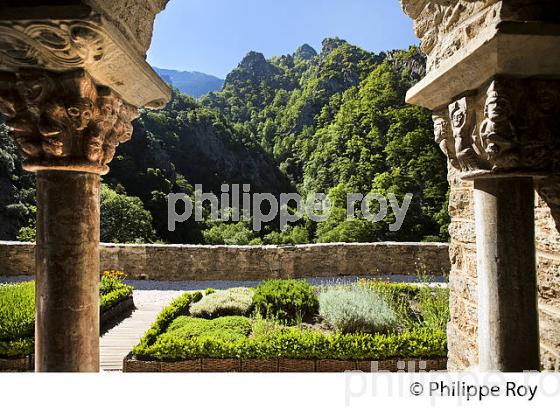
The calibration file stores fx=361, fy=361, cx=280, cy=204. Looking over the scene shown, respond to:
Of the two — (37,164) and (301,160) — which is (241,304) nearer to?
(37,164)

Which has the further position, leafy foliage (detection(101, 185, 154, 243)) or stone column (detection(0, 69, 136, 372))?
leafy foliage (detection(101, 185, 154, 243))

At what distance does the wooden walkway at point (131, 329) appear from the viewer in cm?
476

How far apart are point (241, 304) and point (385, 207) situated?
854 inches

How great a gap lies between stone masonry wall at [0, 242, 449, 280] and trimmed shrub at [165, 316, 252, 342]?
14.7 ft

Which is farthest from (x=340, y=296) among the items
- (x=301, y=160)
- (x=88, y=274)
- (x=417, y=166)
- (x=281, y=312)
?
(x=301, y=160)

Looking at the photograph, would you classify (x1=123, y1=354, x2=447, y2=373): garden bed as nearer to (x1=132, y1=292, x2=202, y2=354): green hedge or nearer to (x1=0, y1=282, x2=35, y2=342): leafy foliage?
(x1=132, y1=292, x2=202, y2=354): green hedge

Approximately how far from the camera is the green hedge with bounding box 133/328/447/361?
175 inches

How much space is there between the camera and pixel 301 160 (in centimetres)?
4241

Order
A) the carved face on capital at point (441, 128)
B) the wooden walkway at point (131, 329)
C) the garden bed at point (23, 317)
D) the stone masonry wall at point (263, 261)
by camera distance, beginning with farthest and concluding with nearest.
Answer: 1. the stone masonry wall at point (263, 261)
2. the wooden walkway at point (131, 329)
3. the garden bed at point (23, 317)
4. the carved face on capital at point (441, 128)

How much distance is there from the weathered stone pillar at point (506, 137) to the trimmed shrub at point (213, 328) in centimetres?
375

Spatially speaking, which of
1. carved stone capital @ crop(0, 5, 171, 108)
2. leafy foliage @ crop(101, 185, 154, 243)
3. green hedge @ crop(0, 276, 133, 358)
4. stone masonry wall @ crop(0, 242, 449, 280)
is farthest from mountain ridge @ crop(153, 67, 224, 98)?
carved stone capital @ crop(0, 5, 171, 108)

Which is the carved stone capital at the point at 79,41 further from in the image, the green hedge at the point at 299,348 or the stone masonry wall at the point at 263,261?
the stone masonry wall at the point at 263,261

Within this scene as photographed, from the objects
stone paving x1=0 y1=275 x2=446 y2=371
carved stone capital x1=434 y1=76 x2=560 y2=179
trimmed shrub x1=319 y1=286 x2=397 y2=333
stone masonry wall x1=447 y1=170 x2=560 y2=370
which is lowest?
stone paving x1=0 y1=275 x2=446 y2=371

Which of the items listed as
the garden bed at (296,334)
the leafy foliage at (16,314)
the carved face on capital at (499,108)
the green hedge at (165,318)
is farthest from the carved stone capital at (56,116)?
the leafy foliage at (16,314)
